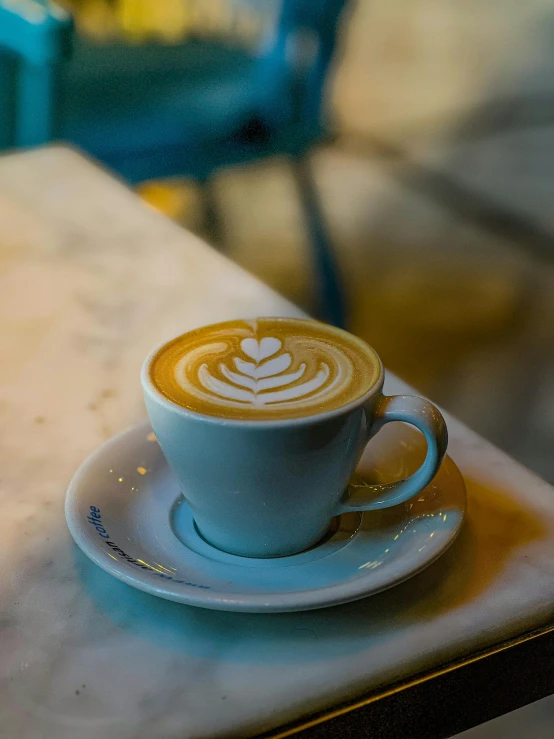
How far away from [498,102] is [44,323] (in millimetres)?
2994

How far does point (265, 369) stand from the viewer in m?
0.38

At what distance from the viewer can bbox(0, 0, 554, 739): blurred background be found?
1.36 meters

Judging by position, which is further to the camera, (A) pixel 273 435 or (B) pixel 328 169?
(B) pixel 328 169

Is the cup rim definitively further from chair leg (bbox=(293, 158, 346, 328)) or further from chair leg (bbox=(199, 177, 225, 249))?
chair leg (bbox=(199, 177, 225, 249))

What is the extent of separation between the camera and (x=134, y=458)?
0.42m

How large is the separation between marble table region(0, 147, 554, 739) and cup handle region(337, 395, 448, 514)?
34 millimetres

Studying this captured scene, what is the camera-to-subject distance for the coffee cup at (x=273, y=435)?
34 centimetres

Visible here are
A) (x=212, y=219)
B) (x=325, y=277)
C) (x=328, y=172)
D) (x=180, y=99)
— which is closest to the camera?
(x=180, y=99)

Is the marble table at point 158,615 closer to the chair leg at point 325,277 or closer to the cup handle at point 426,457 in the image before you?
the cup handle at point 426,457

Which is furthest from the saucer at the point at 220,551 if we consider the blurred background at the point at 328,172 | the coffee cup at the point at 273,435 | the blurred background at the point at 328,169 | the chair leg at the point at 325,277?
the chair leg at the point at 325,277

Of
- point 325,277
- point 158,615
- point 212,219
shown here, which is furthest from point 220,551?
point 212,219

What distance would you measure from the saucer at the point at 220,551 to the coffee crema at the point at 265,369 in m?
0.06

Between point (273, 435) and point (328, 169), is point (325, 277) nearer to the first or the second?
point (328, 169)

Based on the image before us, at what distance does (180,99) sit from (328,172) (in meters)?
1.22
